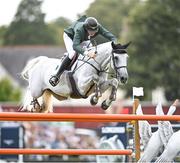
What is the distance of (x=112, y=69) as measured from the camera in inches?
350

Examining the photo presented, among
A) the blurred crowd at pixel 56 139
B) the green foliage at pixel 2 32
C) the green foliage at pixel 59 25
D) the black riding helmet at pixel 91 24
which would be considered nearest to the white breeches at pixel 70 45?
the black riding helmet at pixel 91 24

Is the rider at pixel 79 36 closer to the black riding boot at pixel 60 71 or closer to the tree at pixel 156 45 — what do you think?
the black riding boot at pixel 60 71

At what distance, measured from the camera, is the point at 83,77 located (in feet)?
29.7

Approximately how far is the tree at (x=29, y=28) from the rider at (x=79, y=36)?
73.2 meters

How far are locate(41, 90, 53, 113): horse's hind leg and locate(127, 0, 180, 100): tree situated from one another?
2936 centimetres

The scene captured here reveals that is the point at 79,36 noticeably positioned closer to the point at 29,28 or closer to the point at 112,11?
the point at 29,28

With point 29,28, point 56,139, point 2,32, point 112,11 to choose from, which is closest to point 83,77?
point 56,139

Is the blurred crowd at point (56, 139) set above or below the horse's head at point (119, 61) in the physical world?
below

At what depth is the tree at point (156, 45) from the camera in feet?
132

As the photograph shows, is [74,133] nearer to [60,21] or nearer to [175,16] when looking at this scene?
[175,16]

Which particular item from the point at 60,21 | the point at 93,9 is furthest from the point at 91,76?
the point at 60,21

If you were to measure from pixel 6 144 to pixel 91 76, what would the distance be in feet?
16.0

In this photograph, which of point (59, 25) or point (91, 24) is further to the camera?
point (59, 25)

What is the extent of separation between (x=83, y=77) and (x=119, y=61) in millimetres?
761
